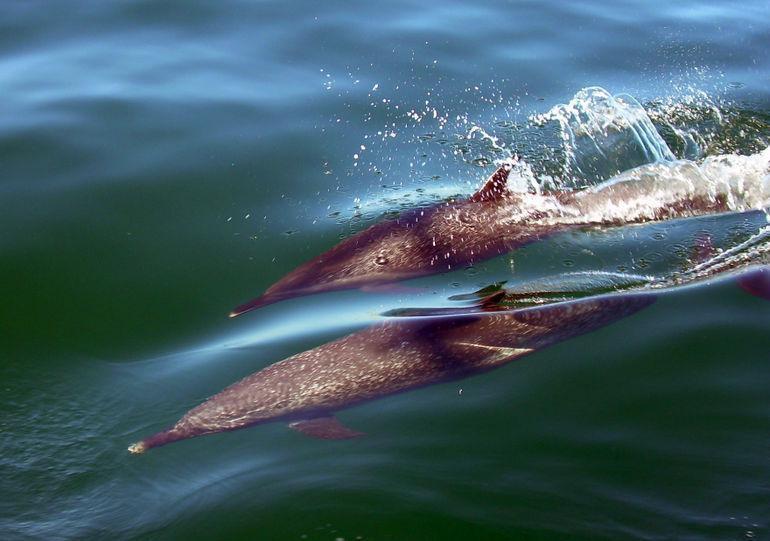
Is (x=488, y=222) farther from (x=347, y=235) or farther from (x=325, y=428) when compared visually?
(x=325, y=428)

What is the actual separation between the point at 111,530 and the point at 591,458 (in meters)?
2.64

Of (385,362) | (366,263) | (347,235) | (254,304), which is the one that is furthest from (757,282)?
(254,304)

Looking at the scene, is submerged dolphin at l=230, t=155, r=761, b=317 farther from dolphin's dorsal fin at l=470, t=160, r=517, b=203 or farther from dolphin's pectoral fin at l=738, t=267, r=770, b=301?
dolphin's pectoral fin at l=738, t=267, r=770, b=301

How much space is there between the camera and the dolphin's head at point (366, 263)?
7.52 m

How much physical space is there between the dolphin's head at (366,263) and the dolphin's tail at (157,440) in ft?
6.12

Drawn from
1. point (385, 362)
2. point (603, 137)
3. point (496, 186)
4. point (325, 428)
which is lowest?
point (325, 428)

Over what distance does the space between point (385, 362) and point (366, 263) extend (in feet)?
5.76

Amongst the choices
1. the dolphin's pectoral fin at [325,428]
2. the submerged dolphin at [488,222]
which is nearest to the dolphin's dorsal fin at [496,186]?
the submerged dolphin at [488,222]

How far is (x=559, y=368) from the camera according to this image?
6.05 m

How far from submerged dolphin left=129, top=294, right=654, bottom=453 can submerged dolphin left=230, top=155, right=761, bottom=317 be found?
1.17 m

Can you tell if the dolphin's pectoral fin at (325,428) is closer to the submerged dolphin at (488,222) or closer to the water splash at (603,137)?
the submerged dolphin at (488,222)

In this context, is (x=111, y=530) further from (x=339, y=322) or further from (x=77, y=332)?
(x=339, y=322)

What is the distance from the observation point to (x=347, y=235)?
8.13 m

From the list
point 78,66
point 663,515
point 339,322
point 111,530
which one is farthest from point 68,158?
point 663,515
